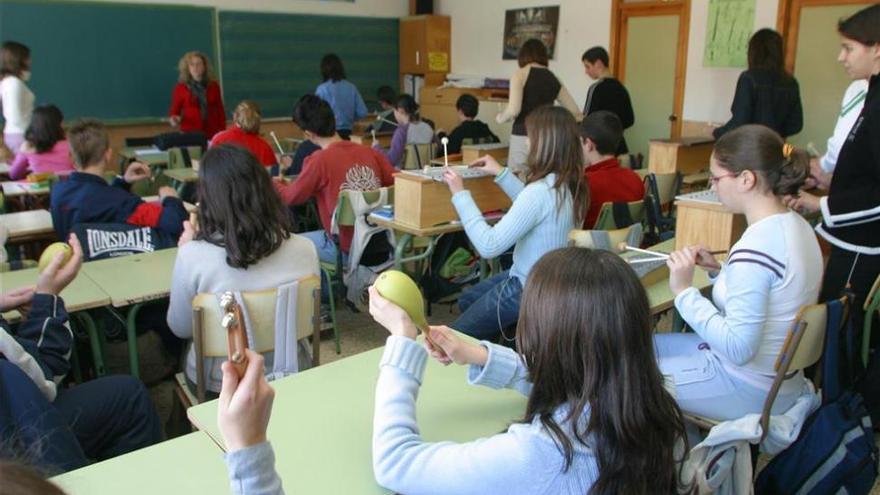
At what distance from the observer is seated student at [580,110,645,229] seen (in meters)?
3.17

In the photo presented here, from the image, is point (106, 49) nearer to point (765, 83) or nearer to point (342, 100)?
point (342, 100)

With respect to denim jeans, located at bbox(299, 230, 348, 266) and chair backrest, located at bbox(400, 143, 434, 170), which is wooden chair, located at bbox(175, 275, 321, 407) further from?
chair backrest, located at bbox(400, 143, 434, 170)

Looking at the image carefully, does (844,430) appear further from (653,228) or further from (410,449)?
(653,228)

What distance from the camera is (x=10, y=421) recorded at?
1371 mm

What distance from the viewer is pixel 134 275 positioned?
Answer: 251 centimetres

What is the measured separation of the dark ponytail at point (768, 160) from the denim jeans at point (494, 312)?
95cm

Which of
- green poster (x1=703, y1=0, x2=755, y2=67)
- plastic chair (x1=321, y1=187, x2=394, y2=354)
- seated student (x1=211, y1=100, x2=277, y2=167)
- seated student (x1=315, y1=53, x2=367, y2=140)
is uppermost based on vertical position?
green poster (x1=703, y1=0, x2=755, y2=67)

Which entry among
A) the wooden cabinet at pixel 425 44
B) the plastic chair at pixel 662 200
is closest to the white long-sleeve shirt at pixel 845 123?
the plastic chair at pixel 662 200

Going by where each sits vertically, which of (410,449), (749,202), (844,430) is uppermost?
(749,202)

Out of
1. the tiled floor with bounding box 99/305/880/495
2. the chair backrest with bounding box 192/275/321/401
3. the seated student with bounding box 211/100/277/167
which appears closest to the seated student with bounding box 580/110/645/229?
the tiled floor with bounding box 99/305/880/495

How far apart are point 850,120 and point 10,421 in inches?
115

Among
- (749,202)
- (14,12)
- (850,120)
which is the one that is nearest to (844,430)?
(749,202)

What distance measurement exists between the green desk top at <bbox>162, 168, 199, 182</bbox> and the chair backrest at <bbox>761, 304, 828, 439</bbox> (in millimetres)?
3914

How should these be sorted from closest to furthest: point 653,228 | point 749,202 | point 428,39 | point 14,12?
point 749,202 < point 653,228 < point 14,12 < point 428,39
